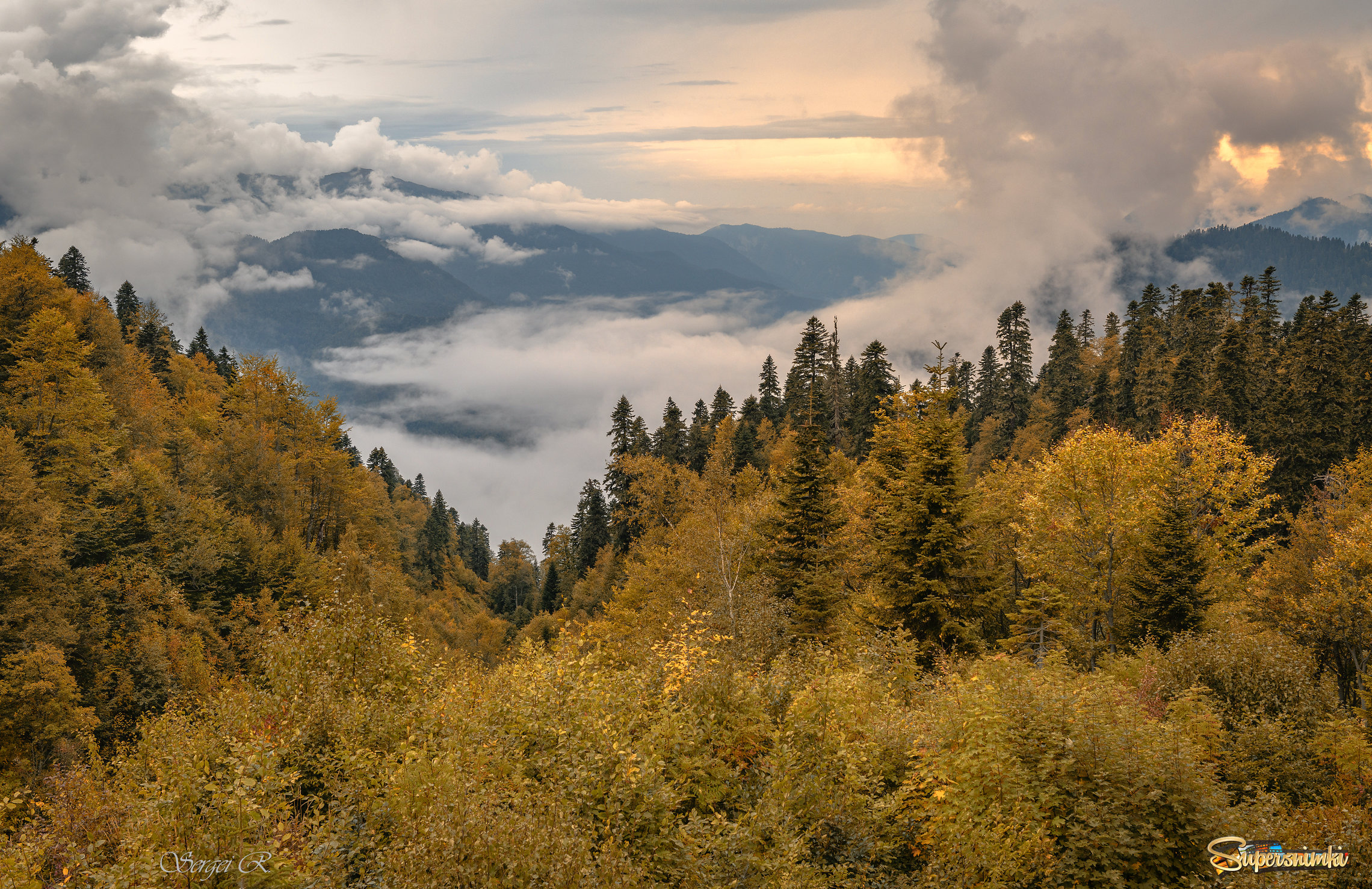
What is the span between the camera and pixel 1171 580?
24.8 metres

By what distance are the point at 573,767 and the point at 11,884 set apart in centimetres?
673

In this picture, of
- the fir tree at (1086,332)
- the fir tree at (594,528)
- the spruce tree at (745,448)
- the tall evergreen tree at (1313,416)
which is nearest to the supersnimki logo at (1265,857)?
the tall evergreen tree at (1313,416)

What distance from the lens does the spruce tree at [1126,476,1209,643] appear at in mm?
24328

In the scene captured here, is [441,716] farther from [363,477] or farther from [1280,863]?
[363,477]

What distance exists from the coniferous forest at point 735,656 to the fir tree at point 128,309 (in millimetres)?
21640

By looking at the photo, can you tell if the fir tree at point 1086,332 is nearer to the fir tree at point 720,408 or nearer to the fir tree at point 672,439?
the fir tree at point 720,408

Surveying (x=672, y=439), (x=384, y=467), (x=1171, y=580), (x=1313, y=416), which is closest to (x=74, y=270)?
(x=384, y=467)

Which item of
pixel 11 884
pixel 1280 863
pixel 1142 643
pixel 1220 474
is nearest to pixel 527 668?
Result: pixel 11 884

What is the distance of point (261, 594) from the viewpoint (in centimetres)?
5016

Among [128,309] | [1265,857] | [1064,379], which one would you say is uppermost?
[128,309]

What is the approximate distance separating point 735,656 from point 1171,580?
16208 mm

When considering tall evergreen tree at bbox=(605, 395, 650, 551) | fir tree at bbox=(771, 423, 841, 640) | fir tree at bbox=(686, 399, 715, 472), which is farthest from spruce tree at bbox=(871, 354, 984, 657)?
fir tree at bbox=(686, 399, 715, 472)

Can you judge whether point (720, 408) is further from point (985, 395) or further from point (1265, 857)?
point (1265, 857)

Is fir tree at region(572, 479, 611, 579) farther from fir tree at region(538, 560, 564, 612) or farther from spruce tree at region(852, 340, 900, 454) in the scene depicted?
spruce tree at region(852, 340, 900, 454)
